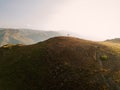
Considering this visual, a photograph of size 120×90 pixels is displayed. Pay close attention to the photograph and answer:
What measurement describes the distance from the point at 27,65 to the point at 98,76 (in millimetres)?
17876

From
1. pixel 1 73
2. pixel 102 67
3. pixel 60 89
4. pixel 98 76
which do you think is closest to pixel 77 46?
pixel 102 67

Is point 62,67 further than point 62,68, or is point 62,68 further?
point 62,67

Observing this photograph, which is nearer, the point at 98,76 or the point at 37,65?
the point at 98,76

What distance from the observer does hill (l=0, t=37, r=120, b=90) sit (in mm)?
33844

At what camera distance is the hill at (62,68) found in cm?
3384

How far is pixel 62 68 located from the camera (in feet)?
125

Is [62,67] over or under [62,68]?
over

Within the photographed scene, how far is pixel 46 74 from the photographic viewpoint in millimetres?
37281

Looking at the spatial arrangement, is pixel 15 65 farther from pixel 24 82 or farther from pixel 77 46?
pixel 77 46

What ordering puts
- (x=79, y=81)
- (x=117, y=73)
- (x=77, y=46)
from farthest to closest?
1. (x=77, y=46)
2. (x=117, y=73)
3. (x=79, y=81)

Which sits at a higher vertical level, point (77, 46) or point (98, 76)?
point (77, 46)

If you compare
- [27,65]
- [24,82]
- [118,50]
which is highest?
[118,50]

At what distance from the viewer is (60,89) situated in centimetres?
3272

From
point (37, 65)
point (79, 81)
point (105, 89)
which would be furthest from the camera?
point (37, 65)
